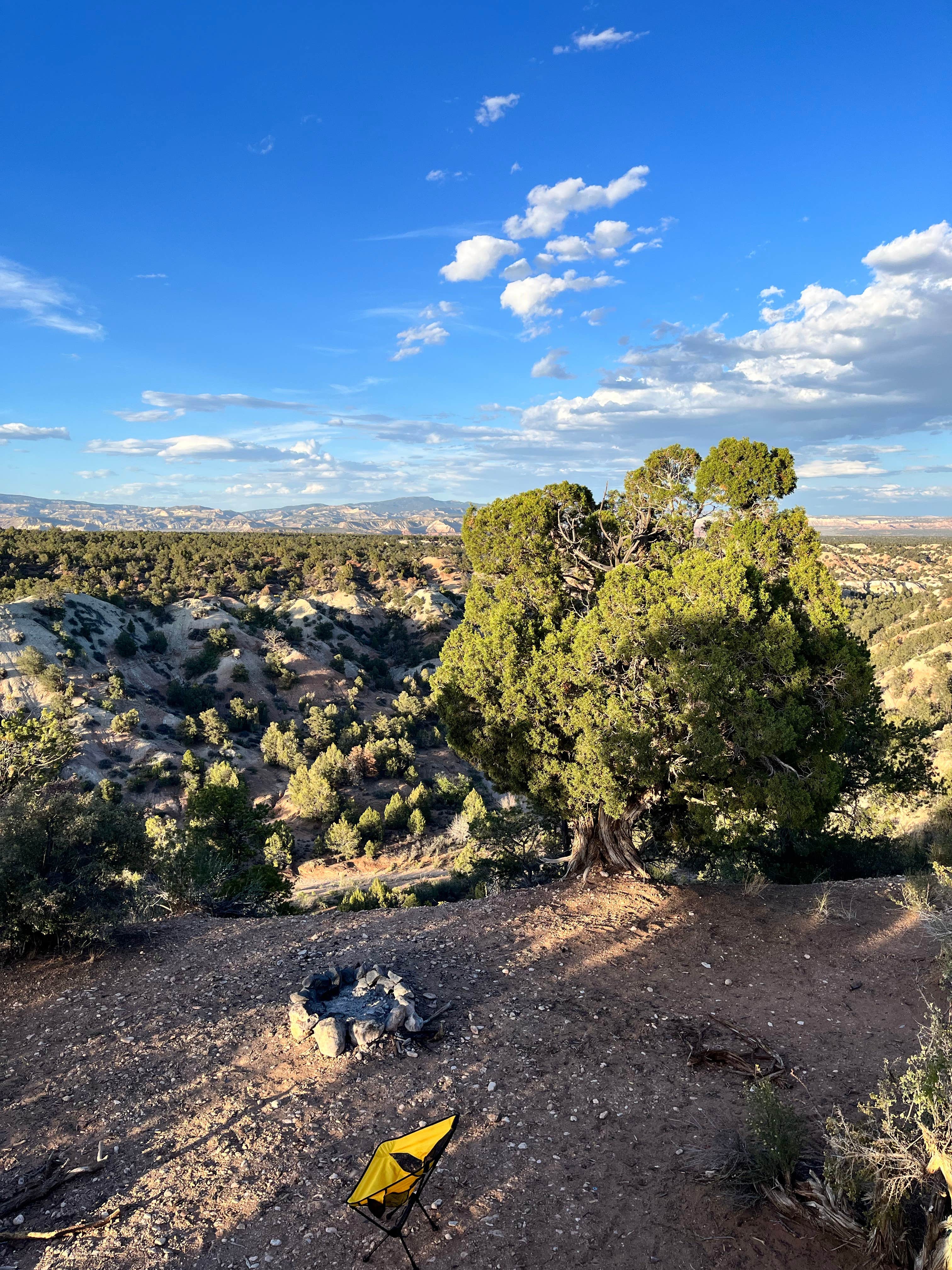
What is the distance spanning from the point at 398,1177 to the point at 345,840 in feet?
75.5

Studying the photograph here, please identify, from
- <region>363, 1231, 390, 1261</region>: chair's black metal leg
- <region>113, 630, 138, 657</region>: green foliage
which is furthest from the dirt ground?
<region>113, 630, 138, 657</region>: green foliage

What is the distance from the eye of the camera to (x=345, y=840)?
86.6 feet

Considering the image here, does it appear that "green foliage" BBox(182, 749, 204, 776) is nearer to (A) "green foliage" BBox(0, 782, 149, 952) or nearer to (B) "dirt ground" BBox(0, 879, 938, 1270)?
(B) "dirt ground" BBox(0, 879, 938, 1270)

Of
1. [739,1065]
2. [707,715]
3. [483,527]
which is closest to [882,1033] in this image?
[739,1065]

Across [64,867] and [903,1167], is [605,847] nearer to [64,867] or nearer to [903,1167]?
[903,1167]

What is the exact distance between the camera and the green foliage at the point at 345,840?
2639cm

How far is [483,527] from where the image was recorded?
11.9 metres

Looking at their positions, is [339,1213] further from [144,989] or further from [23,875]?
[23,875]

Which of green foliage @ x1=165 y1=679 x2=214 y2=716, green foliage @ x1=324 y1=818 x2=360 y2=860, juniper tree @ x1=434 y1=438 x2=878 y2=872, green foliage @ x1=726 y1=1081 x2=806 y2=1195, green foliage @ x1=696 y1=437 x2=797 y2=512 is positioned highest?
green foliage @ x1=696 y1=437 x2=797 y2=512

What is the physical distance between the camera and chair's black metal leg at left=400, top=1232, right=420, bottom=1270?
14.6 feet

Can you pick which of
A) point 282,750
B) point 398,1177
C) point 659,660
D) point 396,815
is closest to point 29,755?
point 398,1177

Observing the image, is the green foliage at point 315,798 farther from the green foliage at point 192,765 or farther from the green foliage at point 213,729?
the green foliage at point 213,729

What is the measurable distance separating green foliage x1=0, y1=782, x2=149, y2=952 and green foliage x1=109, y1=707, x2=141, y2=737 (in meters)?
27.1

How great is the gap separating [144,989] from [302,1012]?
2642 mm
